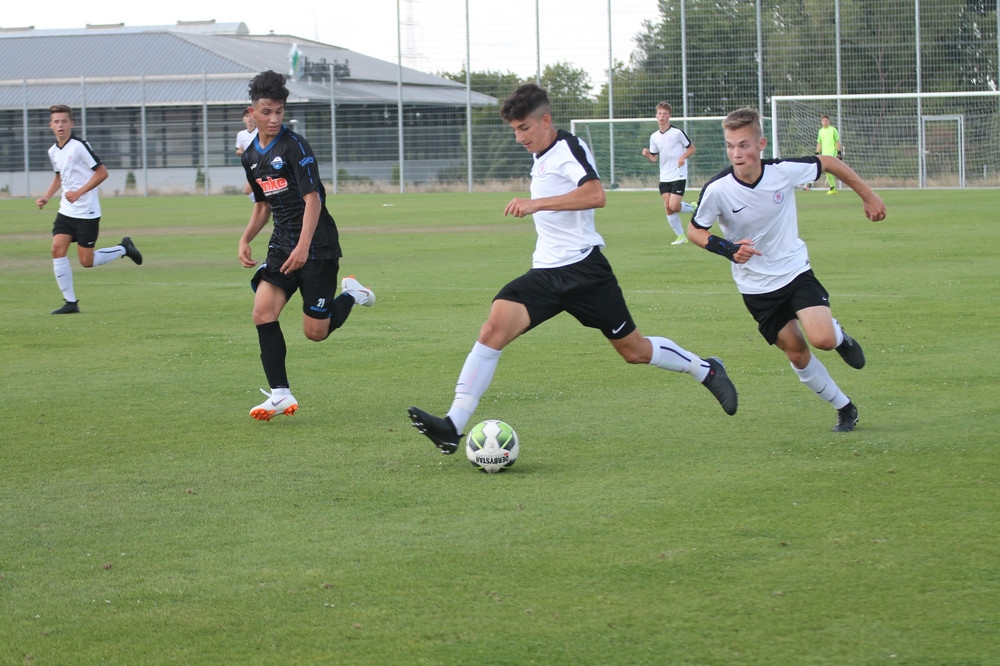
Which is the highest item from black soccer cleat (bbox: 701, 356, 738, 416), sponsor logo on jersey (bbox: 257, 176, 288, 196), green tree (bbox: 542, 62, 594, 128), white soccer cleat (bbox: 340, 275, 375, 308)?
green tree (bbox: 542, 62, 594, 128)

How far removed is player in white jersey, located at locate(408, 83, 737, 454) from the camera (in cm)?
620

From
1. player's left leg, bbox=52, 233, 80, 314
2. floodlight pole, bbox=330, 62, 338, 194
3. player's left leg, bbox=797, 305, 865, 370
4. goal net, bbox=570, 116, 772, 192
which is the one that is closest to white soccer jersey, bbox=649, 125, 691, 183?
player's left leg, bbox=52, 233, 80, 314

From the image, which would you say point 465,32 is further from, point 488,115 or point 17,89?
point 17,89

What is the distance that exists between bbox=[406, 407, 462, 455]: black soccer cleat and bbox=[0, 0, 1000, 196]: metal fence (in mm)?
35842

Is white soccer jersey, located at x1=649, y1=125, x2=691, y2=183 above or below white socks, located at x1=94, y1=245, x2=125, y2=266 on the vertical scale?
above

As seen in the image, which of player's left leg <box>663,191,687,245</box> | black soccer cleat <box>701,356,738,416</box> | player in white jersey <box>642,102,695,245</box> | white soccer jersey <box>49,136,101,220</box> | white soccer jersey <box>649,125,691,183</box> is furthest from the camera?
white soccer jersey <box>649,125,691,183</box>

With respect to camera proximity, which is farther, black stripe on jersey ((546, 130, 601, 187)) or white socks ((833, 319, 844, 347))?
white socks ((833, 319, 844, 347))

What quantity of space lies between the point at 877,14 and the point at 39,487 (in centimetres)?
4133

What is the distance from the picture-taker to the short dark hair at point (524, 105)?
20.5 feet

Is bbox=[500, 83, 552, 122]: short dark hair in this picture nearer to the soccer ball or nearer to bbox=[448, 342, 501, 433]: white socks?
bbox=[448, 342, 501, 433]: white socks

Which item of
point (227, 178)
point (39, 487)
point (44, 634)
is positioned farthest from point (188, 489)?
point (227, 178)

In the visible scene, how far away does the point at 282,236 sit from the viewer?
7.62 metres

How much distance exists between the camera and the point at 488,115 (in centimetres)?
4700

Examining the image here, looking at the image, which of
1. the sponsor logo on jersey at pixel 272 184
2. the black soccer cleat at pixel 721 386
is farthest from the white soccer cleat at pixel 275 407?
the black soccer cleat at pixel 721 386
